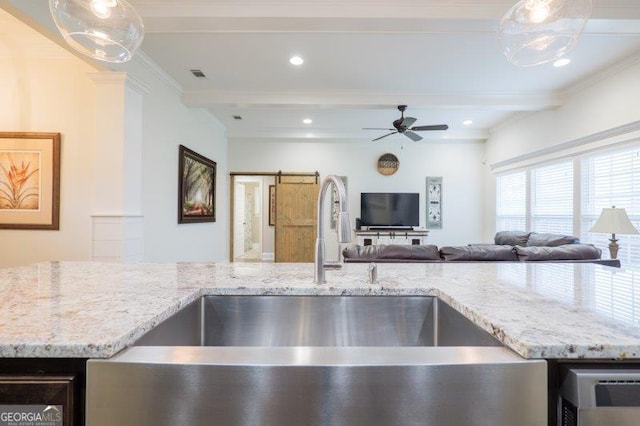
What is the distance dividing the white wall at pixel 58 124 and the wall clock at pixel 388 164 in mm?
5135

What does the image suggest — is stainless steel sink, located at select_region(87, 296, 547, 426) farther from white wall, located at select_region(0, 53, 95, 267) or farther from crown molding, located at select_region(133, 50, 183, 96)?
crown molding, located at select_region(133, 50, 183, 96)

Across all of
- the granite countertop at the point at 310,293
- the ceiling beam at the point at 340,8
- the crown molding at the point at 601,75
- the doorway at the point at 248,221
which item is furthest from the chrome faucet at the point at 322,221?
the doorway at the point at 248,221

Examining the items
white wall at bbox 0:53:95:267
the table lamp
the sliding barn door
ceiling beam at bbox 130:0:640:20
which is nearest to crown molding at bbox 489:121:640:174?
the table lamp

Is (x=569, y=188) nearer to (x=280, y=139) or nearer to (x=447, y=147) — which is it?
(x=447, y=147)

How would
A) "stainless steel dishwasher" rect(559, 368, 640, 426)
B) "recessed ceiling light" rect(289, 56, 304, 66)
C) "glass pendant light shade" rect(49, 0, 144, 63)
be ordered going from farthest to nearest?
"recessed ceiling light" rect(289, 56, 304, 66), "glass pendant light shade" rect(49, 0, 144, 63), "stainless steel dishwasher" rect(559, 368, 640, 426)

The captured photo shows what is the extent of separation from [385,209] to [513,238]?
239 centimetres

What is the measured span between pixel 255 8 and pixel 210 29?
459 millimetres

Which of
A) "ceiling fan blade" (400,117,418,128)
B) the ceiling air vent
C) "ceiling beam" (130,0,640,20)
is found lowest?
"ceiling fan blade" (400,117,418,128)

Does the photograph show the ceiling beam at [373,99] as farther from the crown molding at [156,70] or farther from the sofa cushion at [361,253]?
the sofa cushion at [361,253]

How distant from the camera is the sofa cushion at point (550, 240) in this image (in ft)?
13.5

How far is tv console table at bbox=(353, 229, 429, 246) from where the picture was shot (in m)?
6.57

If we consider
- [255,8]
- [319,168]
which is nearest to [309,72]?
[255,8]

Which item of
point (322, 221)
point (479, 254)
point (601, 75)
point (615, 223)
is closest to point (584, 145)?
point (601, 75)

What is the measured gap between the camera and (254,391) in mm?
602
